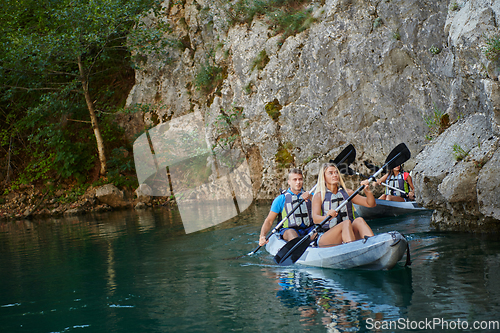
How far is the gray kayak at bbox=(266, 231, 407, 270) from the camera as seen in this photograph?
385 centimetres

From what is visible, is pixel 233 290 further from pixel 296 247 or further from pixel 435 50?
pixel 435 50

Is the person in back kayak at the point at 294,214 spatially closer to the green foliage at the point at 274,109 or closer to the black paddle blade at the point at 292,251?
the black paddle blade at the point at 292,251

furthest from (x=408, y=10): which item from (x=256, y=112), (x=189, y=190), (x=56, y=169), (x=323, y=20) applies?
(x=56, y=169)

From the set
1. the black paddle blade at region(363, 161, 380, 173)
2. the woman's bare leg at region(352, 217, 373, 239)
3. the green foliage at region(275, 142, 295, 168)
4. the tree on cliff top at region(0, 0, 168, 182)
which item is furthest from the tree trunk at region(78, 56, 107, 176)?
the woman's bare leg at region(352, 217, 373, 239)

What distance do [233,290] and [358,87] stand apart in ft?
27.1

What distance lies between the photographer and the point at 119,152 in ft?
49.8

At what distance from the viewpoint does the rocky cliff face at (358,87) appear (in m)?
5.75

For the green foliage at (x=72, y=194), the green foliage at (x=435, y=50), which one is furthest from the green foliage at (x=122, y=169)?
the green foliage at (x=435, y=50)

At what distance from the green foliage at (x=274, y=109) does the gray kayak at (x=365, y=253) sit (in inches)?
319

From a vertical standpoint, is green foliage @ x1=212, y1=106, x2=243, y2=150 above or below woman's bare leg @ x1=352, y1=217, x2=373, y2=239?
above

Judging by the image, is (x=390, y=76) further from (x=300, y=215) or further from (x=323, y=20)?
(x=300, y=215)

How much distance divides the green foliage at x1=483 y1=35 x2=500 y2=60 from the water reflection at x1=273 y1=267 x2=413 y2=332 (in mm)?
2936

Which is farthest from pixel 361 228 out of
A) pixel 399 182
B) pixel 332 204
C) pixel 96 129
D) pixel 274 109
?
pixel 96 129

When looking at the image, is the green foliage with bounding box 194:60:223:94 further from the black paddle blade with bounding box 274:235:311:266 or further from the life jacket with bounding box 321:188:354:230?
the black paddle blade with bounding box 274:235:311:266
